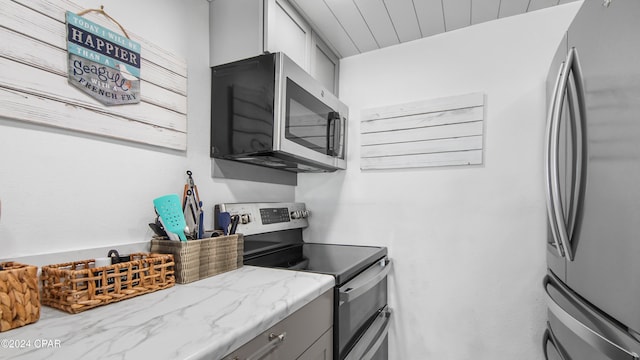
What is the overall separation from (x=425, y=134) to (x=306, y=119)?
0.70 m

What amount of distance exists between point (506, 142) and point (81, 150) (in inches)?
69.8

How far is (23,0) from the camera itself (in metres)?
0.78

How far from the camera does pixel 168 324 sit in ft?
2.17

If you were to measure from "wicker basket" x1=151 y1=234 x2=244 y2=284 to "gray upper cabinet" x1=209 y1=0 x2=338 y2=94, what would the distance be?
0.79 meters

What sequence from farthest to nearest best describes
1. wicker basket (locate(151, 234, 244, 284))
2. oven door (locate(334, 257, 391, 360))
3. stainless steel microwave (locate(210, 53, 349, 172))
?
stainless steel microwave (locate(210, 53, 349, 172)) < oven door (locate(334, 257, 391, 360)) < wicker basket (locate(151, 234, 244, 284))

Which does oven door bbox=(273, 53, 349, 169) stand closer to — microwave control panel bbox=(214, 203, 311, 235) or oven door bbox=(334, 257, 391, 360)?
microwave control panel bbox=(214, 203, 311, 235)

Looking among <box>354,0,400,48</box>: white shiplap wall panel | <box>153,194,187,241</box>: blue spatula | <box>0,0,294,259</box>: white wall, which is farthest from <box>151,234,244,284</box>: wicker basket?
<box>354,0,400,48</box>: white shiplap wall panel

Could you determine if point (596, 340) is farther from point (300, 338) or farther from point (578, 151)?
point (300, 338)

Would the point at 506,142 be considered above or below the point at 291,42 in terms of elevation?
below

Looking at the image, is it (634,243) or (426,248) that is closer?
(634,243)

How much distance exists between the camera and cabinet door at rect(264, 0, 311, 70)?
4.02ft

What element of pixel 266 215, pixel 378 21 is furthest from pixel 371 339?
pixel 378 21

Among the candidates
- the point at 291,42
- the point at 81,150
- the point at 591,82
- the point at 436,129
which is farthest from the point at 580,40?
the point at 81,150

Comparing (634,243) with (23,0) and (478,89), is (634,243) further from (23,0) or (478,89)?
(23,0)
